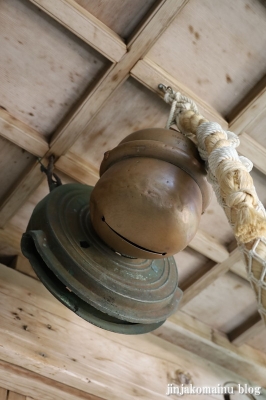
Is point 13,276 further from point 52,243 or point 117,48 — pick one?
point 117,48

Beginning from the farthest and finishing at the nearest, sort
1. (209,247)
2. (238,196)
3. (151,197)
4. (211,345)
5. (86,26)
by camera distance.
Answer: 1. (211,345)
2. (209,247)
3. (86,26)
4. (151,197)
5. (238,196)

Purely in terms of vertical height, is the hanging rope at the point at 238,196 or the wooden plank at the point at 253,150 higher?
the hanging rope at the point at 238,196

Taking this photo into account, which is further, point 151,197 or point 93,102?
point 93,102

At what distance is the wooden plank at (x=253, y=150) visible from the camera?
137 cm

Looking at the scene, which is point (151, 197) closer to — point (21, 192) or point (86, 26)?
point (86, 26)

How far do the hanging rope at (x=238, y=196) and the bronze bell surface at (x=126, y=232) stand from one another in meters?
0.07

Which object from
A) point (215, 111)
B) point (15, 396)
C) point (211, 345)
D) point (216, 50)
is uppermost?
point (216, 50)

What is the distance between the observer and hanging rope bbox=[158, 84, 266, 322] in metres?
0.67

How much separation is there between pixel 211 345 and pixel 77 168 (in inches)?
38.0

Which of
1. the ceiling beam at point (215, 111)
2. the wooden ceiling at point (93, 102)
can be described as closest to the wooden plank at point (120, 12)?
the wooden ceiling at point (93, 102)

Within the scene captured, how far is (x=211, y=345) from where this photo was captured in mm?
1735

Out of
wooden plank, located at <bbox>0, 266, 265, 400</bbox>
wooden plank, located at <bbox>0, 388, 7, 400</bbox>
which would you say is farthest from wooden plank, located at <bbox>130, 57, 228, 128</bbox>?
wooden plank, located at <bbox>0, 388, 7, 400</bbox>

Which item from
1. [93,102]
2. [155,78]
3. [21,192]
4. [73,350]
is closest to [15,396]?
[73,350]

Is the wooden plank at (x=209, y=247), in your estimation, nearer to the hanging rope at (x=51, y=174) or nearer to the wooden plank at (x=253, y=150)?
the wooden plank at (x=253, y=150)
